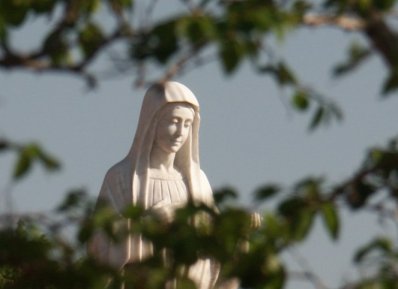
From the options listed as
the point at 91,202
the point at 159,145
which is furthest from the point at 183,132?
the point at 91,202

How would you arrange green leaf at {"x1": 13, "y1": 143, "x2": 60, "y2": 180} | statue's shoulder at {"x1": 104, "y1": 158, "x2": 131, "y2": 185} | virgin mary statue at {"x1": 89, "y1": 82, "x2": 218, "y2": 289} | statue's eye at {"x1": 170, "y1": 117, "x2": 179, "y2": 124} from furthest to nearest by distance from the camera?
statue's shoulder at {"x1": 104, "y1": 158, "x2": 131, "y2": 185} < statue's eye at {"x1": 170, "y1": 117, "x2": 179, "y2": 124} < virgin mary statue at {"x1": 89, "y1": 82, "x2": 218, "y2": 289} < green leaf at {"x1": 13, "y1": 143, "x2": 60, "y2": 180}

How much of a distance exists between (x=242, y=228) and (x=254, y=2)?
108 centimetres

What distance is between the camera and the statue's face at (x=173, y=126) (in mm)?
19781

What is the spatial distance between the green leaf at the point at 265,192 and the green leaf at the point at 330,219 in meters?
0.26

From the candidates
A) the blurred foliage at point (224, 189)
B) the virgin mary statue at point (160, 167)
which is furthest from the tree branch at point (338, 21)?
the virgin mary statue at point (160, 167)

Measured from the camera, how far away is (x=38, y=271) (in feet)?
43.6

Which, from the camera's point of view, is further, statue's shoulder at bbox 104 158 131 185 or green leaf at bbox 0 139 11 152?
statue's shoulder at bbox 104 158 131 185

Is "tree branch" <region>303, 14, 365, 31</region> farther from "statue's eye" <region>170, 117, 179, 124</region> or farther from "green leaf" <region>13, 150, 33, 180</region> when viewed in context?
"statue's eye" <region>170, 117, 179, 124</region>

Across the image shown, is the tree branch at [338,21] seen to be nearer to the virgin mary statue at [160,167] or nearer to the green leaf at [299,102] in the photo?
the green leaf at [299,102]

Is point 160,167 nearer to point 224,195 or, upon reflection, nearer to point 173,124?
point 173,124

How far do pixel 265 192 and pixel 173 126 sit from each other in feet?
23.4

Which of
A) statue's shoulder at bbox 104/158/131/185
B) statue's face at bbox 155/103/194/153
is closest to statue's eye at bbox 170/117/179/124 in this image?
statue's face at bbox 155/103/194/153

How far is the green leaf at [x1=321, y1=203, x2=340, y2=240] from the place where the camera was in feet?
42.0

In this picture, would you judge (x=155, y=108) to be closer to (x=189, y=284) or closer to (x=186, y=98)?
(x=186, y=98)
